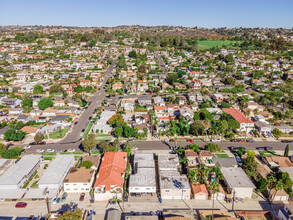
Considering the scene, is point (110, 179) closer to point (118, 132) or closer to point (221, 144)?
point (118, 132)

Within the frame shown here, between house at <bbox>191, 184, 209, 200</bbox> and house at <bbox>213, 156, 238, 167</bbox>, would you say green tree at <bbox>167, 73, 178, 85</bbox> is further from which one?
house at <bbox>191, 184, 209, 200</bbox>

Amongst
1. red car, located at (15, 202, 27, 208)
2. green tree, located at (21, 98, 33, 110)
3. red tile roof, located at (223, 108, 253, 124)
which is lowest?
red car, located at (15, 202, 27, 208)

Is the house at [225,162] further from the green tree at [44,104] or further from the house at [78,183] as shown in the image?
the green tree at [44,104]

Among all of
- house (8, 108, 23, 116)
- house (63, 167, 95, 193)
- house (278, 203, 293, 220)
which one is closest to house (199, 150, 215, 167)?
house (278, 203, 293, 220)

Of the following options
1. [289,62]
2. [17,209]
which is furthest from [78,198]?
[289,62]

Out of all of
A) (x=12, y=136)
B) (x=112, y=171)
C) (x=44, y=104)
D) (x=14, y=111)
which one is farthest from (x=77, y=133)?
(x=14, y=111)

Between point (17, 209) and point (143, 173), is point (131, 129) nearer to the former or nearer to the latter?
point (143, 173)
